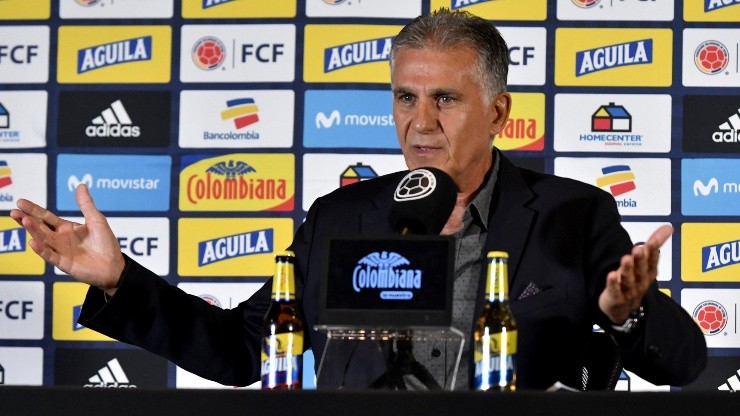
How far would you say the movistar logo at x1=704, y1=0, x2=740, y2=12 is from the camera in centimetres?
323

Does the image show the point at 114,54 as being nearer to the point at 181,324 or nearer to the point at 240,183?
the point at 240,183

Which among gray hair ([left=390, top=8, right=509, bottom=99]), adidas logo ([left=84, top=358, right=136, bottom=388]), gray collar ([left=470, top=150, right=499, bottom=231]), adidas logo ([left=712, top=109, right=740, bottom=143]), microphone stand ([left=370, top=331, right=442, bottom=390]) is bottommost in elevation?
adidas logo ([left=84, top=358, right=136, bottom=388])

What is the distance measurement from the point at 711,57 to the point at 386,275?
2.26 m

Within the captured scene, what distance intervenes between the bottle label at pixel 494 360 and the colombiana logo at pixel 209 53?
2164mm

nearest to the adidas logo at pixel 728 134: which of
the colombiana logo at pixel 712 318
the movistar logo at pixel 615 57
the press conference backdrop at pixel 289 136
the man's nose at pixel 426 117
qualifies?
the press conference backdrop at pixel 289 136

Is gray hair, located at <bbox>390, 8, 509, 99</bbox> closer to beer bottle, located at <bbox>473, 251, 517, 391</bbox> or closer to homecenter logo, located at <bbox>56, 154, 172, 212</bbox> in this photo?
beer bottle, located at <bbox>473, 251, 517, 391</bbox>

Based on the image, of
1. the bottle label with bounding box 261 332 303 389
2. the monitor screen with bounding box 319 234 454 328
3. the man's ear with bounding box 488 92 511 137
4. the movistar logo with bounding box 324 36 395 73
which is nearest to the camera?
the monitor screen with bounding box 319 234 454 328

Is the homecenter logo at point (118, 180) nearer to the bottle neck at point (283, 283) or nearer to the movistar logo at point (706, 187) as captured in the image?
the movistar logo at point (706, 187)

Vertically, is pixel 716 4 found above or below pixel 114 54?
above

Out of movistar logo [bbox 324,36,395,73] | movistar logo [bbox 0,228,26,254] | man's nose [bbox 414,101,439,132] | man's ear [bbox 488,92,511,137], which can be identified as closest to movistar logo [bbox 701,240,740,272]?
movistar logo [bbox 324,36,395,73]

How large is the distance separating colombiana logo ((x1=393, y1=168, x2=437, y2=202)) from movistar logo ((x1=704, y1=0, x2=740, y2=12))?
217cm

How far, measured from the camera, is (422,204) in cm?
131

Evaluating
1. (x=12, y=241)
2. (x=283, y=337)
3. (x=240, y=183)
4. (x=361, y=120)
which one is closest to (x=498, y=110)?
(x=283, y=337)

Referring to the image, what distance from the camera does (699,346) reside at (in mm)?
1584
